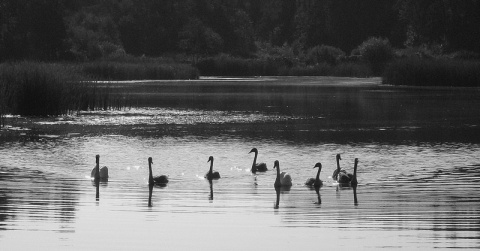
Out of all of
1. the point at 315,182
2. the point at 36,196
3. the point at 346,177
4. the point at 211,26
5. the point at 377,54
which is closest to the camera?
the point at 36,196

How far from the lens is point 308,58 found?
274 ft

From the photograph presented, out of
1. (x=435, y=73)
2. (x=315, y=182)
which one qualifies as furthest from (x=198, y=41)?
(x=315, y=182)

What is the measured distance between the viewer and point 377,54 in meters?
74.9

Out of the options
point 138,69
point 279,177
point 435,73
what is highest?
point 435,73

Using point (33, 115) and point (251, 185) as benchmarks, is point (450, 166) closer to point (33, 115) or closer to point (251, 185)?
point (251, 185)

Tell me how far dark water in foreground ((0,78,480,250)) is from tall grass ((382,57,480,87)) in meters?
18.3

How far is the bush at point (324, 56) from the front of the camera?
81375 mm

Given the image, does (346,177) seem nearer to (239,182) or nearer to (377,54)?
(239,182)

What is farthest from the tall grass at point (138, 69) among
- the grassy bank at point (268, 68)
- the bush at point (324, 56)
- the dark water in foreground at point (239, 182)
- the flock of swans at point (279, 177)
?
the flock of swans at point (279, 177)

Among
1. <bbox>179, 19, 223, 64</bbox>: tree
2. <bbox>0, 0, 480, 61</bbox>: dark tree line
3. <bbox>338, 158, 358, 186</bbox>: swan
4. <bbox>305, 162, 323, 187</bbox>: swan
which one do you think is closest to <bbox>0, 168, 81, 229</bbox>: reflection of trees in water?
<bbox>305, 162, 323, 187</bbox>: swan

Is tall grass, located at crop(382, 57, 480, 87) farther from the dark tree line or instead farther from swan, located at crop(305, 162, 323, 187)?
swan, located at crop(305, 162, 323, 187)

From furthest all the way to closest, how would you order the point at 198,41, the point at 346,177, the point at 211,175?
the point at 198,41 < the point at 211,175 < the point at 346,177

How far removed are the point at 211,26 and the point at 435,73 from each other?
148 ft

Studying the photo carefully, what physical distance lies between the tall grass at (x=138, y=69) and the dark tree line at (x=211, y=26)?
13.3ft
